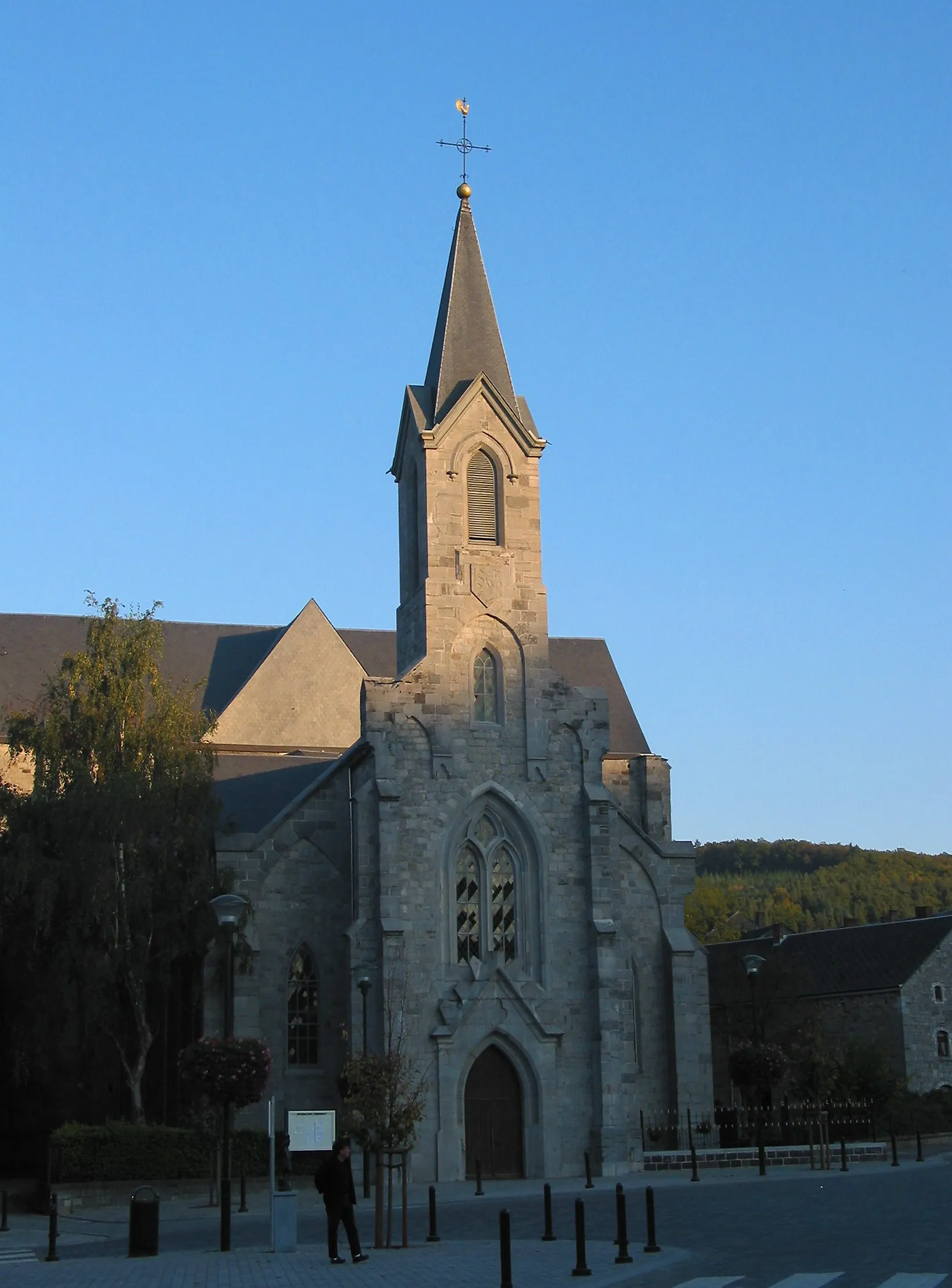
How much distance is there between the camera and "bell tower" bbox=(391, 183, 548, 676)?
1574 inches

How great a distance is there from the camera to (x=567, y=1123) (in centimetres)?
3719

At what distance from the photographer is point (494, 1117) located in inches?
1463

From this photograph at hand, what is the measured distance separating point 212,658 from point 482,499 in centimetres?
1660

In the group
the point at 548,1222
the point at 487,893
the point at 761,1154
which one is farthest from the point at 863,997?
the point at 548,1222

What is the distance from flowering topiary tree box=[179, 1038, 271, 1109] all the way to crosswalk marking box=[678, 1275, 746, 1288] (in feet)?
37.0

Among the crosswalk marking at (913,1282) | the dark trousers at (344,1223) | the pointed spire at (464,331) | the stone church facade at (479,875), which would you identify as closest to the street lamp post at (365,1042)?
the stone church facade at (479,875)

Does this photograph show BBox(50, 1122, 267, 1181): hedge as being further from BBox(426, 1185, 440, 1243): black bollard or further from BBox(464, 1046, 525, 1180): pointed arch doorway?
BBox(426, 1185, 440, 1243): black bollard

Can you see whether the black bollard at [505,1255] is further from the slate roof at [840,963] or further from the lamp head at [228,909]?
the slate roof at [840,963]

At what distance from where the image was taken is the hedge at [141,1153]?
104 feet

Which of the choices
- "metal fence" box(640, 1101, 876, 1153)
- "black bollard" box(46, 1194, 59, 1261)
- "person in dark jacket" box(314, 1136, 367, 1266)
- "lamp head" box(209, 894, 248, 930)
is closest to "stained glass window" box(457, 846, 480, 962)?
"metal fence" box(640, 1101, 876, 1153)

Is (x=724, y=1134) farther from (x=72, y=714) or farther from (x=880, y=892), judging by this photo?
(x=880, y=892)

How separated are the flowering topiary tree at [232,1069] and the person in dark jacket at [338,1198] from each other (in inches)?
232

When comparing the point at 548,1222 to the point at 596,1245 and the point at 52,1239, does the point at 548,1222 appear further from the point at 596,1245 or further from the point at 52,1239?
the point at 52,1239

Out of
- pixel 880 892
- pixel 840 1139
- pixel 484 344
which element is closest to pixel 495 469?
→ pixel 484 344
